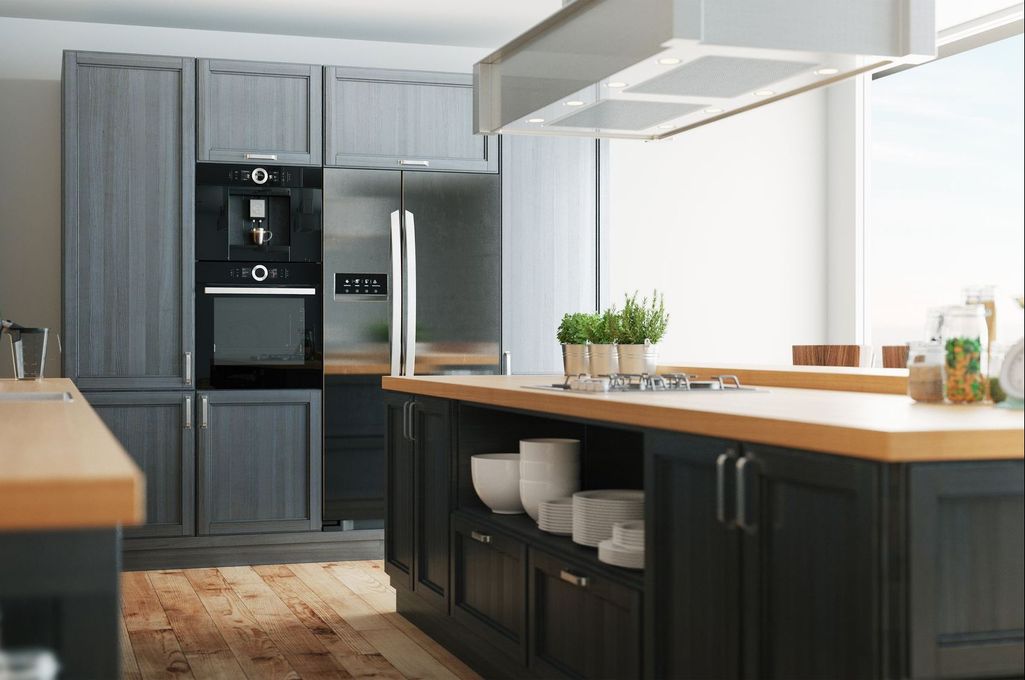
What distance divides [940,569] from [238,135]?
4.14m

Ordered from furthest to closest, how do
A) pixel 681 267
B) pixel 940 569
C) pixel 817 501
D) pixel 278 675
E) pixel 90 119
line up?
pixel 681 267, pixel 90 119, pixel 278 675, pixel 817 501, pixel 940 569

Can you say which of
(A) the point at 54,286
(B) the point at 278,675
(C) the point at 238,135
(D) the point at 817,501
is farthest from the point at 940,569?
(A) the point at 54,286

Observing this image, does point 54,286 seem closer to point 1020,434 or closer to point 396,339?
point 396,339

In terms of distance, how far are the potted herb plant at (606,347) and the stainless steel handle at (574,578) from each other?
82 centimetres

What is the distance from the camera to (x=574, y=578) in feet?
9.01

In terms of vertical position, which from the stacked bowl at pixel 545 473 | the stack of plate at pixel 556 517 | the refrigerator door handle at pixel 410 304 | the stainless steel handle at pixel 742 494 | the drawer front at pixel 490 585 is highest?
the refrigerator door handle at pixel 410 304

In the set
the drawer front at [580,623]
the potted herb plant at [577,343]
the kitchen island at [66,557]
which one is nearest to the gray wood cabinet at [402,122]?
the potted herb plant at [577,343]

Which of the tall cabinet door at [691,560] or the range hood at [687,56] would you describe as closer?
the tall cabinet door at [691,560]

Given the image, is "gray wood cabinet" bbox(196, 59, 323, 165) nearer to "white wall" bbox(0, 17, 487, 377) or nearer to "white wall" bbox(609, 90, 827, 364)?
"white wall" bbox(0, 17, 487, 377)

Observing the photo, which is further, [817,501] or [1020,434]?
[817,501]

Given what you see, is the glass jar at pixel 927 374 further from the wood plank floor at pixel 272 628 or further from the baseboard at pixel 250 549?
the baseboard at pixel 250 549

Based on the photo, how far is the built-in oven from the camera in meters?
5.19

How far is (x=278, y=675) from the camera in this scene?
343 cm

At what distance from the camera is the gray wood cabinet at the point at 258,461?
5.19m
